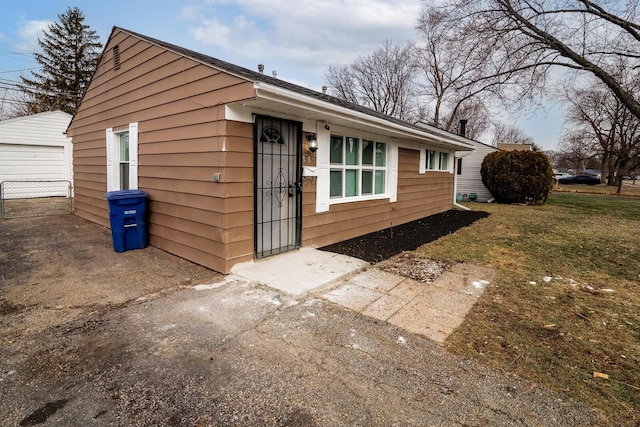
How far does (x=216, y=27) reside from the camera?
10.5 m

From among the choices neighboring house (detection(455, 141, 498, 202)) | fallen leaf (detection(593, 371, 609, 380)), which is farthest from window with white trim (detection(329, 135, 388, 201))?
neighboring house (detection(455, 141, 498, 202))

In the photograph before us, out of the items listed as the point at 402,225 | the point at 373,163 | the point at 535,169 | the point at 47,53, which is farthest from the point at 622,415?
the point at 47,53

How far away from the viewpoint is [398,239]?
22.5 ft

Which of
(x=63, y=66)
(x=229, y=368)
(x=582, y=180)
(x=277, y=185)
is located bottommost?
(x=229, y=368)

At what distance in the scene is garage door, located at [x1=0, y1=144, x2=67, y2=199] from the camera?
11508mm

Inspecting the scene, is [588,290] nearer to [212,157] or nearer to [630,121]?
[212,157]

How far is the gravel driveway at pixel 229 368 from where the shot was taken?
1.97m

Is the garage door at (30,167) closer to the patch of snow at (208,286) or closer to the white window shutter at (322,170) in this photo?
the white window shutter at (322,170)

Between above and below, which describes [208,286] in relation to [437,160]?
below

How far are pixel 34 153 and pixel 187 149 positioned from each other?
1105 centimetres

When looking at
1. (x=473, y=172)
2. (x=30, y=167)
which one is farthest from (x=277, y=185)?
(x=473, y=172)

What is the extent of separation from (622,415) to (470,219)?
Answer: 8.70 metres

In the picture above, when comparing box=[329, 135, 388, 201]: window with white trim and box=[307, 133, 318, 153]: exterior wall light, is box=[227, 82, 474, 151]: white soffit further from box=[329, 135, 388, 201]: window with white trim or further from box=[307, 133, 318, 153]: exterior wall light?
box=[329, 135, 388, 201]: window with white trim

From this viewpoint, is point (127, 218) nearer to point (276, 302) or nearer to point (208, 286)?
point (208, 286)
